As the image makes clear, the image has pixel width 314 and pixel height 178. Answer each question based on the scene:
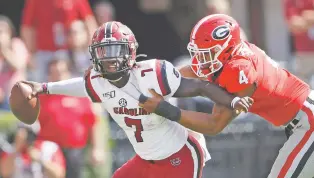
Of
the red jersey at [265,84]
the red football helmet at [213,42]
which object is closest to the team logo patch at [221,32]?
the red football helmet at [213,42]

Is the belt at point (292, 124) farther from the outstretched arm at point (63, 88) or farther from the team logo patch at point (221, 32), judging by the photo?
the outstretched arm at point (63, 88)

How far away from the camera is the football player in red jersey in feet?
22.6

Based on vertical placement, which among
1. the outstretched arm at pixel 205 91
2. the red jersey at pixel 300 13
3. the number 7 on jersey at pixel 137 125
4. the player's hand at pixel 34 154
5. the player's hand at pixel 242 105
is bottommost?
the player's hand at pixel 34 154

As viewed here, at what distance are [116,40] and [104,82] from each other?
1.08 ft

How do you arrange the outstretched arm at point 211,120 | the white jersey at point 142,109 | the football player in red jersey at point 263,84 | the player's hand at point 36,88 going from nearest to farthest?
the outstretched arm at point 211,120 < the white jersey at point 142,109 < the football player in red jersey at point 263,84 < the player's hand at point 36,88

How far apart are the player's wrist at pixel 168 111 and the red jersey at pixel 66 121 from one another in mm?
2952

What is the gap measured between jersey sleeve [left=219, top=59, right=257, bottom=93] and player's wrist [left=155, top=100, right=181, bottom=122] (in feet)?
1.31

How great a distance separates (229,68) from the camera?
6.77 metres

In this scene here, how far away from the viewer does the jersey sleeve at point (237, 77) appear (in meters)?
6.73

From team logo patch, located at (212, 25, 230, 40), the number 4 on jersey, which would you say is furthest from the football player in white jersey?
team logo patch, located at (212, 25, 230, 40)

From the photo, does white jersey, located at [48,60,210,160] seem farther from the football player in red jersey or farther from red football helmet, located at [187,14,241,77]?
red football helmet, located at [187,14,241,77]

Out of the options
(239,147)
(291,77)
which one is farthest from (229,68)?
(239,147)

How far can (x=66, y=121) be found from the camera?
949 cm

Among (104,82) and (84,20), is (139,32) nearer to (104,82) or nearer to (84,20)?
(84,20)
